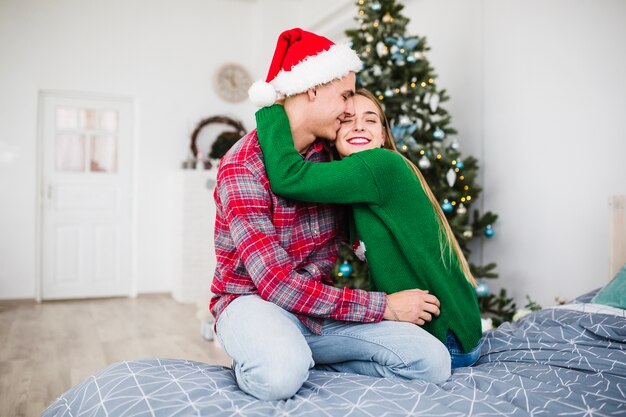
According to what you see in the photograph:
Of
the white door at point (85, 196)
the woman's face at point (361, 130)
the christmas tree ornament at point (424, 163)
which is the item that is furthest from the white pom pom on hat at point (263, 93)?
the white door at point (85, 196)

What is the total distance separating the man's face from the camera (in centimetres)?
176

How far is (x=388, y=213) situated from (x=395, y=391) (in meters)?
0.54

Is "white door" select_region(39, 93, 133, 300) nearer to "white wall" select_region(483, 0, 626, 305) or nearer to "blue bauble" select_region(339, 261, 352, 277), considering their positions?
"blue bauble" select_region(339, 261, 352, 277)

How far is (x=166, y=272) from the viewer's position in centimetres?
577

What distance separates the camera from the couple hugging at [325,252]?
4.87 ft

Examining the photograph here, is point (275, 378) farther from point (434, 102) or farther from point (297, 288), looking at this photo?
point (434, 102)

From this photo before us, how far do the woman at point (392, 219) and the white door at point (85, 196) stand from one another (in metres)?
4.34

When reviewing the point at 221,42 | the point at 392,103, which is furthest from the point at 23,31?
the point at 392,103

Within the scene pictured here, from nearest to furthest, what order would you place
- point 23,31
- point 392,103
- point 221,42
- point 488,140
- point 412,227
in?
point 412,227, point 392,103, point 488,140, point 23,31, point 221,42

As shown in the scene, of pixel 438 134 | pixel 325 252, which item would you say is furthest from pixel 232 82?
pixel 325 252

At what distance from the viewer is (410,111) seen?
10.3ft

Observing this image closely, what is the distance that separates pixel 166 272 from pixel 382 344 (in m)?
4.62

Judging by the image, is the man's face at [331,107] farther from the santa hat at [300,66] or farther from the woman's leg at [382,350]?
the woman's leg at [382,350]

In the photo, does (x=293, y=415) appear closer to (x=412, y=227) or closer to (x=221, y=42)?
(x=412, y=227)
